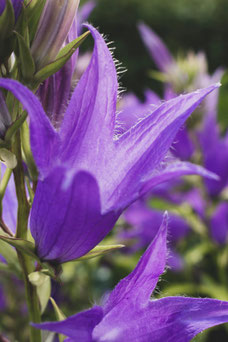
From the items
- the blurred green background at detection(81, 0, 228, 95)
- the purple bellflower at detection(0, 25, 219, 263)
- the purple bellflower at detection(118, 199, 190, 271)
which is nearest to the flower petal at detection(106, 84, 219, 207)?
the purple bellflower at detection(0, 25, 219, 263)

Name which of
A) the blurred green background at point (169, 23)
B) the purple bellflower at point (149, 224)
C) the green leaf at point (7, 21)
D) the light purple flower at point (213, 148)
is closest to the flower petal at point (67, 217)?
the green leaf at point (7, 21)

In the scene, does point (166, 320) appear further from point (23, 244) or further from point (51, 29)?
point (51, 29)

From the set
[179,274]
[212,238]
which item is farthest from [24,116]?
[179,274]

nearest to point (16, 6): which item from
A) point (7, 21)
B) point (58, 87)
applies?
point (7, 21)

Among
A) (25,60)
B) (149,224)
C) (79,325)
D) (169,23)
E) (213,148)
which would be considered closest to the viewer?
(79,325)

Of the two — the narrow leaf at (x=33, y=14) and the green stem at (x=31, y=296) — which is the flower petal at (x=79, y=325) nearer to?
the green stem at (x=31, y=296)
